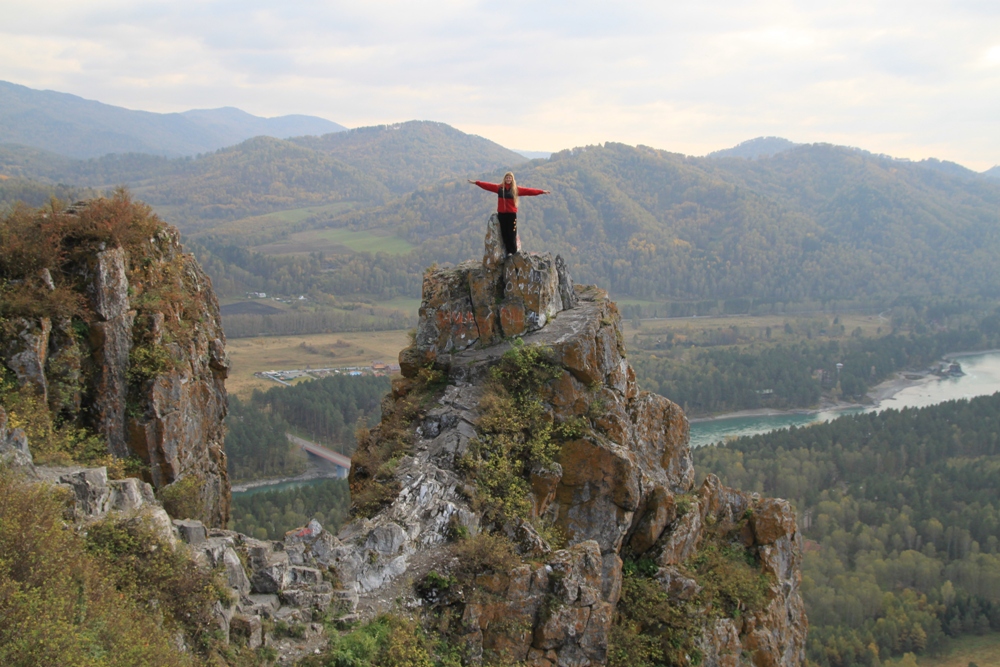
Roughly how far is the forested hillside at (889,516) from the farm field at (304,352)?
67953 millimetres

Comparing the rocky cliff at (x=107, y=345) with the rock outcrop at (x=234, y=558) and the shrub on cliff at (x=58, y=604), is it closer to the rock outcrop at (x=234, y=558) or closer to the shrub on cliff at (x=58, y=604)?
the rock outcrop at (x=234, y=558)

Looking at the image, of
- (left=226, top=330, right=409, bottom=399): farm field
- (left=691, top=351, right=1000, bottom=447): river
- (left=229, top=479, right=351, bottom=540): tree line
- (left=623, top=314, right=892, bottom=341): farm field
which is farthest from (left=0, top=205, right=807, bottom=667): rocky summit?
(left=623, top=314, right=892, bottom=341): farm field

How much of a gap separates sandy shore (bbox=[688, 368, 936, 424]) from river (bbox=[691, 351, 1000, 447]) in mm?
517

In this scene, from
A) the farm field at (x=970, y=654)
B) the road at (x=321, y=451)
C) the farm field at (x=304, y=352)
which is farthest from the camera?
the farm field at (x=304, y=352)

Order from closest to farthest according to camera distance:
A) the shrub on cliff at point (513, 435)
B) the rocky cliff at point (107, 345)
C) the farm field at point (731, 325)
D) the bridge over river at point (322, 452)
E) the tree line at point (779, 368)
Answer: the rocky cliff at point (107, 345) → the shrub on cliff at point (513, 435) → the bridge over river at point (322, 452) → the tree line at point (779, 368) → the farm field at point (731, 325)

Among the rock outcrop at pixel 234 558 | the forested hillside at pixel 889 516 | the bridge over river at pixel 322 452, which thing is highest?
the rock outcrop at pixel 234 558

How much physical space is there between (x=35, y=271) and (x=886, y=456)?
100938 mm

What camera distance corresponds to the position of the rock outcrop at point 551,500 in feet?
46.4

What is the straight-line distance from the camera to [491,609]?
13.9 m

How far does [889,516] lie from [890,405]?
56.2m

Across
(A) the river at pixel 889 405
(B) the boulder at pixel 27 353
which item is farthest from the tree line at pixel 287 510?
(A) the river at pixel 889 405

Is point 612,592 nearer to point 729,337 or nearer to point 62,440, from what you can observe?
point 62,440

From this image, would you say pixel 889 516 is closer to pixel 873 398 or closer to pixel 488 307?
pixel 873 398

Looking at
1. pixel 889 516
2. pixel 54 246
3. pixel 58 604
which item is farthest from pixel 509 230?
pixel 889 516
